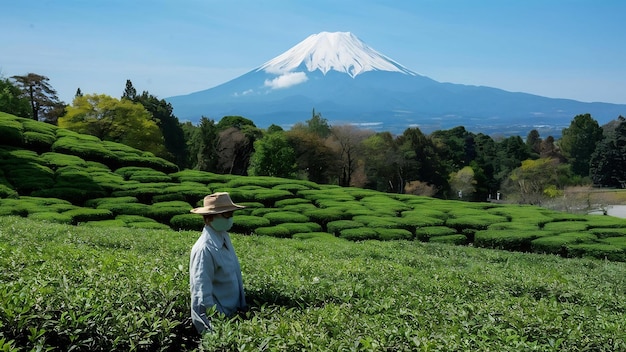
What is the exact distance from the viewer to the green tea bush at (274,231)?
18812mm

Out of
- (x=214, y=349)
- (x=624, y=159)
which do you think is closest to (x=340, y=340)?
(x=214, y=349)

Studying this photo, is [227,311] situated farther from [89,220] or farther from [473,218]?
[473,218]

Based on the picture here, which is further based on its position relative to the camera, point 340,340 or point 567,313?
point 567,313

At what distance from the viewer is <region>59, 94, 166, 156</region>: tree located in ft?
140

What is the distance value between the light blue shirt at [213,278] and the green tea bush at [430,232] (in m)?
16.1

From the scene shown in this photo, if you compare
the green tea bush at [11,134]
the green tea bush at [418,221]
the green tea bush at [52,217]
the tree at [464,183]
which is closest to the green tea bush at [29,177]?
the green tea bush at [11,134]

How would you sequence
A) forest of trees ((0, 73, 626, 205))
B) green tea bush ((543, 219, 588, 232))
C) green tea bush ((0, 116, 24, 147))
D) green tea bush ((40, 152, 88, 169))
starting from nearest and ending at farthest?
green tea bush ((543, 219, 588, 232)) → green tea bush ((40, 152, 88, 169)) → green tea bush ((0, 116, 24, 147)) → forest of trees ((0, 73, 626, 205))

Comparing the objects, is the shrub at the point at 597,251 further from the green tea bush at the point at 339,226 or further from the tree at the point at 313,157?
the tree at the point at 313,157

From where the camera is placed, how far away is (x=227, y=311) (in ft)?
16.8

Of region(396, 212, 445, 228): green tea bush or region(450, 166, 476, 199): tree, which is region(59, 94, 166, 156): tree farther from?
region(450, 166, 476, 199): tree

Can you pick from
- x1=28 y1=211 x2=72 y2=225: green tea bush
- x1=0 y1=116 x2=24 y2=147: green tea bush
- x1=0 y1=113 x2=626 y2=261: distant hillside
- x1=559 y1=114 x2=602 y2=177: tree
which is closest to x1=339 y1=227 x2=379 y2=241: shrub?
x1=0 y1=113 x2=626 y2=261: distant hillside

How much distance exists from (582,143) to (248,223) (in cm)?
6967

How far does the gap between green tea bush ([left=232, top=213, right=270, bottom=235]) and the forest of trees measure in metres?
25.9

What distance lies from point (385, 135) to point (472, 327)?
5709 cm
